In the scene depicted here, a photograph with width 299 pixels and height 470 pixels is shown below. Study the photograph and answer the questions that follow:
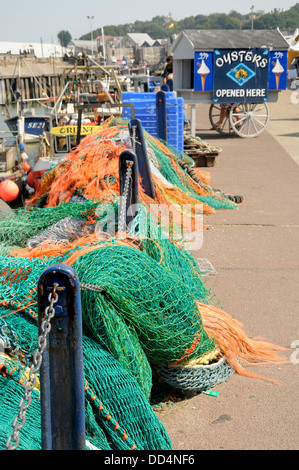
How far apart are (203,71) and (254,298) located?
10025 mm

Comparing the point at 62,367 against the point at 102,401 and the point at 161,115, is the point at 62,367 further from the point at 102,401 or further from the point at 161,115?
the point at 161,115

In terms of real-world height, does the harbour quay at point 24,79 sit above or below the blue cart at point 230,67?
below

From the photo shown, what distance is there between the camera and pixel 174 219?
22.5ft

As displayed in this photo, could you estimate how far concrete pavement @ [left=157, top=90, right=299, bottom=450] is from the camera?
10.6 ft

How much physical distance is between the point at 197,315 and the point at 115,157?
3727mm

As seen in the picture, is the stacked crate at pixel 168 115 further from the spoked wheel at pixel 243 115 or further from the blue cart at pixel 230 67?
the spoked wheel at pixel 243 115

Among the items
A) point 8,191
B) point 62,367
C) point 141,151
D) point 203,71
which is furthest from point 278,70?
point 62,367

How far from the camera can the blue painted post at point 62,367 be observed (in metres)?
2.01

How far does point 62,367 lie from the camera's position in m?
2.08

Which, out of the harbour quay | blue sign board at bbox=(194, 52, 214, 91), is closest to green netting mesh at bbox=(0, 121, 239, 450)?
blue sign board at bbox=(194, 52, 214, 91)

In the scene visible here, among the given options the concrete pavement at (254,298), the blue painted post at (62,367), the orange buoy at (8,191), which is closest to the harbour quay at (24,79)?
the orange buoy at (8,191)

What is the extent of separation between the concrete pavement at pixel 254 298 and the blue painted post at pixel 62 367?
3.86 feet
